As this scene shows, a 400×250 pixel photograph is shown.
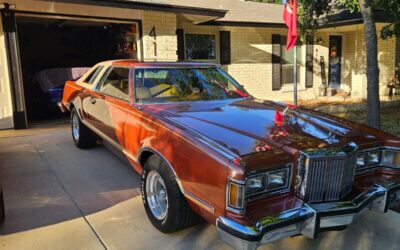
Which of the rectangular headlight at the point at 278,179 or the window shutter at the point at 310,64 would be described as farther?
the window shutter at the point at 310,64

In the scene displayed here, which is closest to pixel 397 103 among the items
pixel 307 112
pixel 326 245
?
pixel 307 112

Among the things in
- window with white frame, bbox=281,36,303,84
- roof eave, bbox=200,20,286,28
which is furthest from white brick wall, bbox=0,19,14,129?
window with white frame, bbox=281,36,303,84

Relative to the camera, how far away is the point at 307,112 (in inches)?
157

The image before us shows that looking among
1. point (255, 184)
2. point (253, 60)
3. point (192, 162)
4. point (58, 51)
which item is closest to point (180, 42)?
point (253, 60)

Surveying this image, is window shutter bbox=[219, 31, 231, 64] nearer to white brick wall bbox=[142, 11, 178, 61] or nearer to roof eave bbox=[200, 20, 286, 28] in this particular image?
roof eave bbox=[200, 20, 286, 28]

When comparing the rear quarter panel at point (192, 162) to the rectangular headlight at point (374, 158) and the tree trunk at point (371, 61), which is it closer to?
the rectangular headlight at point (374, 158)

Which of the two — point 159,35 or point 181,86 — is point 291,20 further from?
point 159,35

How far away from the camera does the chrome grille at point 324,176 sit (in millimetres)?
2729

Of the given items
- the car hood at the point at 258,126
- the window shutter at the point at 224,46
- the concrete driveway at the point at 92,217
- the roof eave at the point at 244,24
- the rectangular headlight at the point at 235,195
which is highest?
the roof eave at the point at 244,24

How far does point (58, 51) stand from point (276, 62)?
31.4ft

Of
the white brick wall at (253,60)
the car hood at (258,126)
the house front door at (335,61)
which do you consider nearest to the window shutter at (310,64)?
the white brick wall at (253,60)

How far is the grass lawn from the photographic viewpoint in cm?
790

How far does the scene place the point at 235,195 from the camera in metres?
2.51

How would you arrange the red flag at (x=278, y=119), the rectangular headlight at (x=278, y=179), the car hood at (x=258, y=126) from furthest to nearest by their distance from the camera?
the red flag at (x=278, y=119), the car hood at (x=258, y=126), the rectangular headlight at (x=278, y=179)
